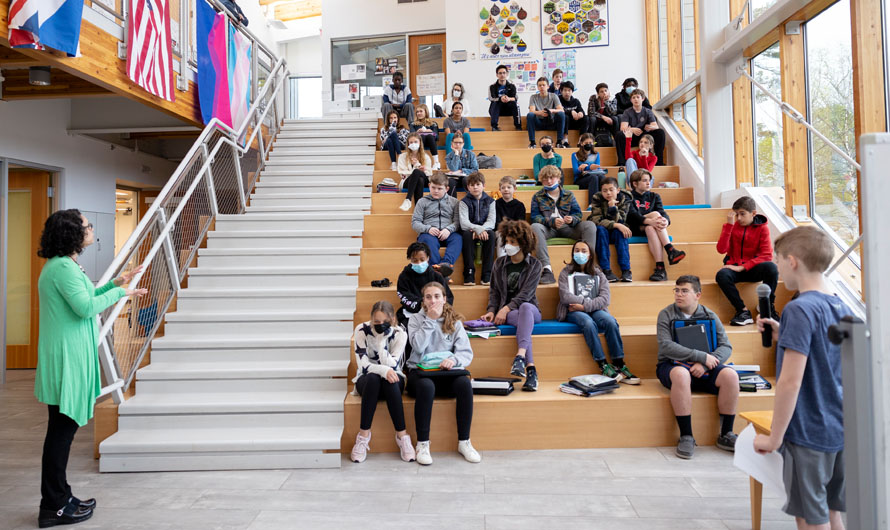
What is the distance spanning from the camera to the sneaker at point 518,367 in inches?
139

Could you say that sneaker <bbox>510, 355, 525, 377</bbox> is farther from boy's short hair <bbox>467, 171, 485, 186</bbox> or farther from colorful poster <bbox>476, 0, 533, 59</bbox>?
colorful poster <bbox>476, 0, 533, 59</bbox>

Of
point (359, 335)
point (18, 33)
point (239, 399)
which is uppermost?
point (18, 33)

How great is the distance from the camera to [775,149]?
505 centimetres

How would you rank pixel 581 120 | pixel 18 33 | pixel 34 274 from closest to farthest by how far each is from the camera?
1. pixel 18 33
2. pixel 34 274
3. pixel 581 120

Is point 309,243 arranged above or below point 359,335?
above

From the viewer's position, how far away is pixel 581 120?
24.1ft

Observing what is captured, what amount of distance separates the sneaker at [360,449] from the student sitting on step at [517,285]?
1156 millimetres

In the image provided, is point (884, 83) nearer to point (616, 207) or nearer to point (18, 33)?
point (616, 207)

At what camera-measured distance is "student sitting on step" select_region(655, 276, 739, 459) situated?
10.5ft

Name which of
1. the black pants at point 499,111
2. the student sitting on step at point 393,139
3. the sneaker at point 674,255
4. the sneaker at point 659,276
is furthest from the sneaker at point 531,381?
the black pants at point 499,111

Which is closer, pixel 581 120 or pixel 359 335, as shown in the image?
pixel 359 335

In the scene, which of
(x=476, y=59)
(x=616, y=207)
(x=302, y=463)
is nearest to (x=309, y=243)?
(x=302, y=463)

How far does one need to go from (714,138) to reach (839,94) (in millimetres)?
1609

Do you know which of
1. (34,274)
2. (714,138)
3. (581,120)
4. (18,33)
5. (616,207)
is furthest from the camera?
(581,120)
